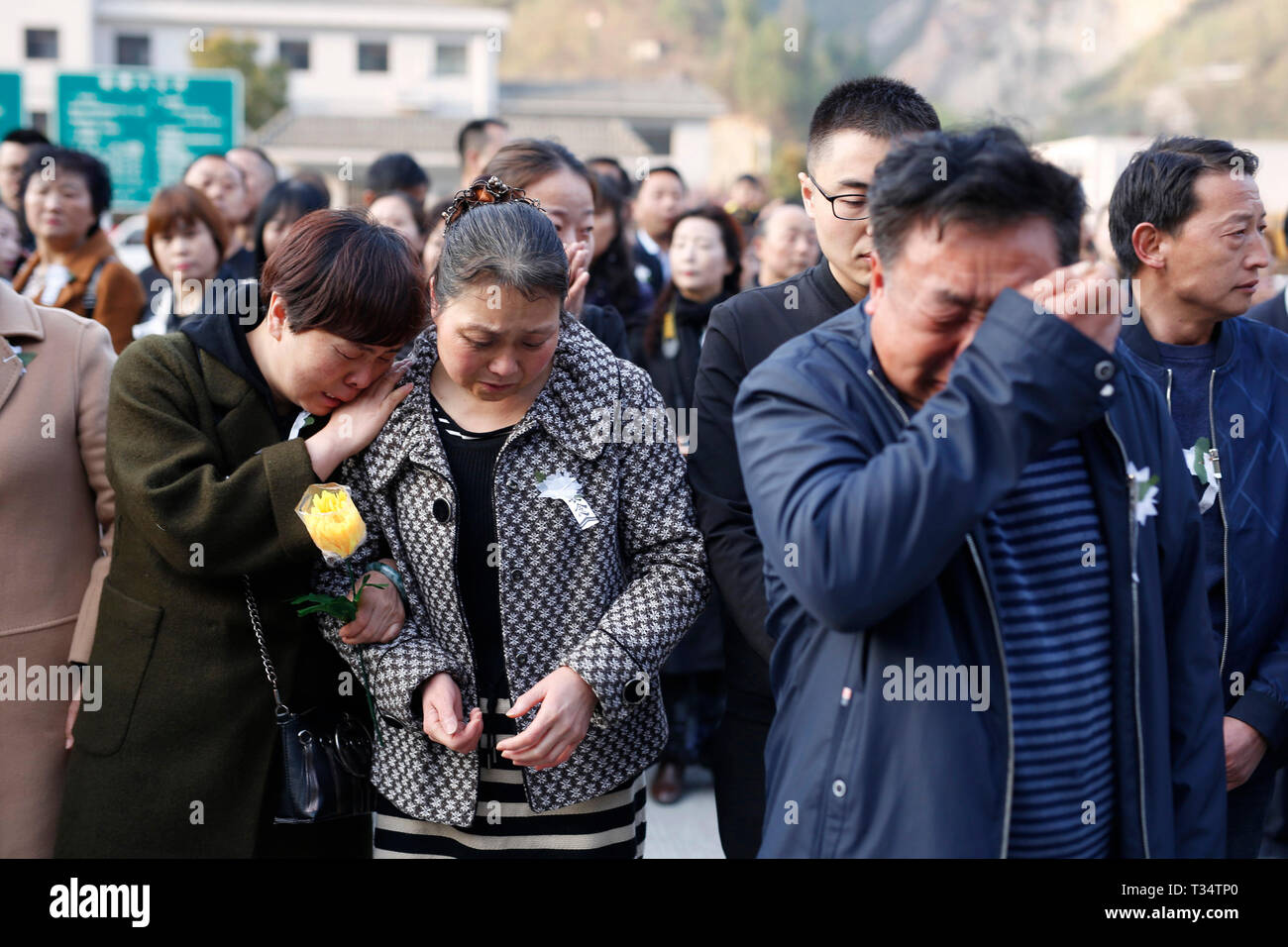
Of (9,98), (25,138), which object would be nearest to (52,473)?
(25,138)

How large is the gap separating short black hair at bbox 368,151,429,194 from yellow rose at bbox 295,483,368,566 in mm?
4502

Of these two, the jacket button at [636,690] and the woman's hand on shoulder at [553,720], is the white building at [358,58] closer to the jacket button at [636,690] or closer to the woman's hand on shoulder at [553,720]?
the jacket button at [636,690]

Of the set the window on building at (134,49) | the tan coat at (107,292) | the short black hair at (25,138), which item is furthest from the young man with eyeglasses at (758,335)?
the window on building at (134,49)

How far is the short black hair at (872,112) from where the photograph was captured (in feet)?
8.17

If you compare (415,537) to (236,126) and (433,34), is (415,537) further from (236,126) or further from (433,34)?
(433,34)

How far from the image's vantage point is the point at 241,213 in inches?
264

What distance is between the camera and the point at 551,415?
2.29 metres

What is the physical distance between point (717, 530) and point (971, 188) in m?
0.96

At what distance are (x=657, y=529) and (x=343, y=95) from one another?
42971mm

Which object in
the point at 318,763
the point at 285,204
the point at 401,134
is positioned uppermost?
the point at 401,134

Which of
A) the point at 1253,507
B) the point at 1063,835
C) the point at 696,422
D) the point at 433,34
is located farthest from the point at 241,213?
the point at 433,34

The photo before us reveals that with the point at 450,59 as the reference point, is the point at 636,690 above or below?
below

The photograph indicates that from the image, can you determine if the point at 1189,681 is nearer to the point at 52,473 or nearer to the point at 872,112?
the point at 872,112

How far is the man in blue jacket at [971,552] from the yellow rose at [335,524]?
2.53ft
